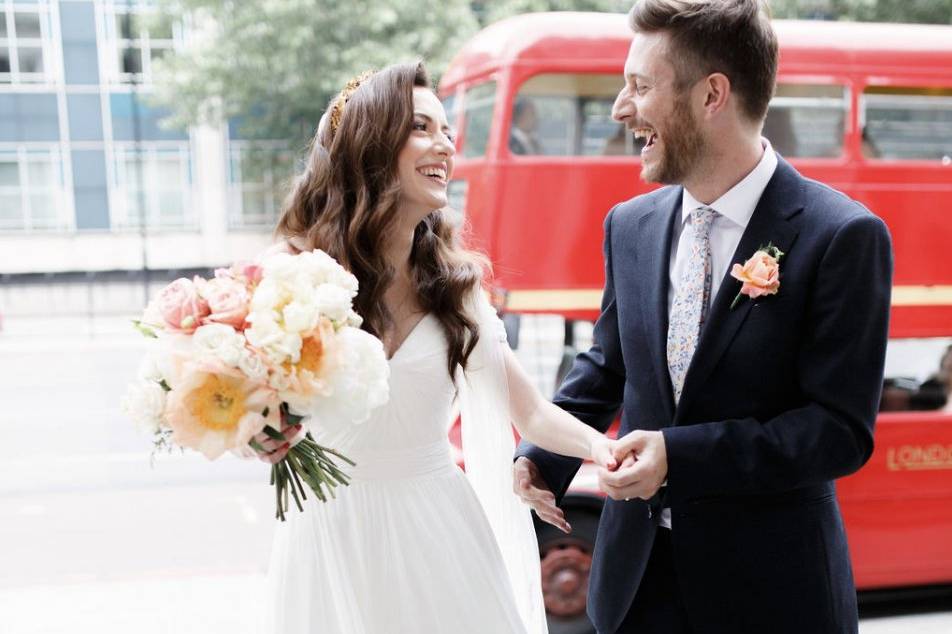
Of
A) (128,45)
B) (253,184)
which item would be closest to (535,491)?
(128,45)

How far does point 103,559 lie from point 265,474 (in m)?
2.15

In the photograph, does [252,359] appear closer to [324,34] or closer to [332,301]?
[332,301]

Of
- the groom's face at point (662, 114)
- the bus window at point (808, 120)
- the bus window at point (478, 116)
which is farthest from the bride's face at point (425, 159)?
the bus window at point (808, 120)

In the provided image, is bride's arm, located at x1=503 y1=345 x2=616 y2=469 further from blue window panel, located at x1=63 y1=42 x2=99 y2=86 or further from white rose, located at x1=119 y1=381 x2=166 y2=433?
blue window panel, located at x1=63 y1=42 x2=99 y2=86

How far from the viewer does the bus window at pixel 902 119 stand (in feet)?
16.9

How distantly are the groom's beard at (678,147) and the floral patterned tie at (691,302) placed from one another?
114 millimetres

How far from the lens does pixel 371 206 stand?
230 centimetres

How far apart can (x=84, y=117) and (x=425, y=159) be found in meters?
17.7

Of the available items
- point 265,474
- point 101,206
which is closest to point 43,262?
point 101,206

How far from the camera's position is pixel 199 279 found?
5.76 ft

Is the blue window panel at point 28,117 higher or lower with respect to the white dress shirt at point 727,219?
lower

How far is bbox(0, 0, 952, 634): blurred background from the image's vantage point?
536 cm

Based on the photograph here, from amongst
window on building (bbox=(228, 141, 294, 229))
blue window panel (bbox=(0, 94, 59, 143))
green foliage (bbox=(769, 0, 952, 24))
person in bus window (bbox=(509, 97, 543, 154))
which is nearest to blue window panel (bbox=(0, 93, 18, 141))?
blue window panel (bbox=(0, 94, 59, 143))

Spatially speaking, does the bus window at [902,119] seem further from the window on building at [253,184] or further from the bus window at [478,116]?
the window on building at [253,184]
